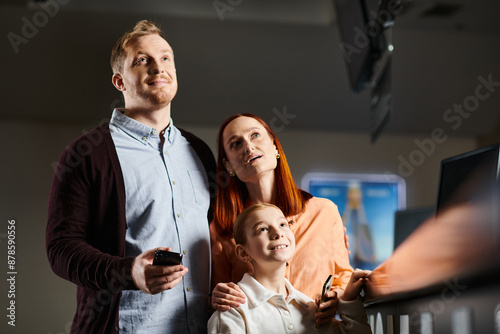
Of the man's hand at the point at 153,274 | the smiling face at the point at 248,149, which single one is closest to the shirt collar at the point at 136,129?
the smiling face at the point at 248,149

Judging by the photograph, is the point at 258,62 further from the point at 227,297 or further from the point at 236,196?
the point at 227,297

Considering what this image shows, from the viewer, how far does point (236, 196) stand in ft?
6.79

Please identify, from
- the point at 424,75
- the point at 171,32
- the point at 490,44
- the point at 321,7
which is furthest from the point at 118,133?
Answer: the point at 490,44

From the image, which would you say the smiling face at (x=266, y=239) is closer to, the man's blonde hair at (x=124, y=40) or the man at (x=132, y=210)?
the man at (x=132, y=210)

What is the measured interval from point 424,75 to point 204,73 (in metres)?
2.49

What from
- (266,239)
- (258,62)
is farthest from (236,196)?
(258,62)

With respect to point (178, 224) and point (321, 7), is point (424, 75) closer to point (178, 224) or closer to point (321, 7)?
point (321, 7)

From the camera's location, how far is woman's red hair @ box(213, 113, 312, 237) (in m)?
2.03

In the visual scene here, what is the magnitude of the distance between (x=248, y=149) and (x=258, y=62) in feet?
14.2

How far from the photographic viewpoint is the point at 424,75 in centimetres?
651

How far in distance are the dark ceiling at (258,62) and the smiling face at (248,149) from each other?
4053mm

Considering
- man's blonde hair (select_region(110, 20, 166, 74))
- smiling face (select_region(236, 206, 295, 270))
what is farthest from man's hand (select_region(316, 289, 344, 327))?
man's blonde hair (select_region(110, 20, 166, 74))

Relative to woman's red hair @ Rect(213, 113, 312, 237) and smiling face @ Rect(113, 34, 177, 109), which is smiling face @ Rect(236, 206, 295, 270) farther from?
smiling face @ Rect(113, 34, 177, 109)

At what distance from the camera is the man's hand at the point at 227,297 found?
1765mm
